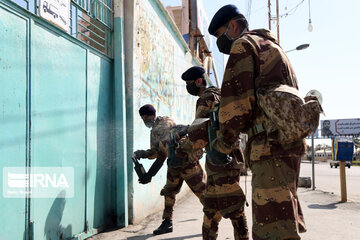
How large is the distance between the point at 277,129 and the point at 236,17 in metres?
0.85

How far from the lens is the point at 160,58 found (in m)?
6.25

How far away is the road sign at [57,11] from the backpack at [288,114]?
2.40 m

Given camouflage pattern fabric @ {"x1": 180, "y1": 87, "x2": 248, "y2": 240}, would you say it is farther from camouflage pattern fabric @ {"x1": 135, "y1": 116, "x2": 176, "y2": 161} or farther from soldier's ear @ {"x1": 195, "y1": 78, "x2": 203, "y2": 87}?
camouflage pattern fabric @ {"x1": 135, "y1": 116, "x2": 176, "y2": 161}

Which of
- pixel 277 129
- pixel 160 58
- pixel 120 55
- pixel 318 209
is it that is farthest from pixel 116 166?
pixel 318 209

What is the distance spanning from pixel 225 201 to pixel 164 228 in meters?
1.57

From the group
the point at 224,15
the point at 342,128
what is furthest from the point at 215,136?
the point at 342,128

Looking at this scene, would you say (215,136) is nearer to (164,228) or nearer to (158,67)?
(164,228)

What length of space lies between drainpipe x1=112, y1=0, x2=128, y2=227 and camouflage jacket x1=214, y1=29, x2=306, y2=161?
279 cm

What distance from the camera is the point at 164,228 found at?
4.14 metres

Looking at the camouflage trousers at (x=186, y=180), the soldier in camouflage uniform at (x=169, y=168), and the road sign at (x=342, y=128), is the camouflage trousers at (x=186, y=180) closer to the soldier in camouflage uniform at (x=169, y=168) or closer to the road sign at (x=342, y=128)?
the soldier in camouflage uniform at (x=169, y=168)

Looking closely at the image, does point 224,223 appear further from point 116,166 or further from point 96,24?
point 96,24

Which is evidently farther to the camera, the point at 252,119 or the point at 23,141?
the point at 23,141

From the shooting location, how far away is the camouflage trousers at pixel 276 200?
1651 mm

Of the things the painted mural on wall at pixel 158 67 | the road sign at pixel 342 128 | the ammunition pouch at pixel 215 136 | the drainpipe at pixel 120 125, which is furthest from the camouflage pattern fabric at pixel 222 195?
the road sign at pixel 342 128
